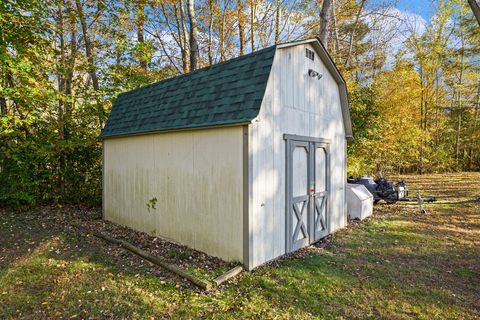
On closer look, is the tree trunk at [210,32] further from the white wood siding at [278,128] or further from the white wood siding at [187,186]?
the white wood siding at [278,128]

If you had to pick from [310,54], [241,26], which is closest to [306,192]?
[310,54]

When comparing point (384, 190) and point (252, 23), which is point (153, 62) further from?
point (384, 190)

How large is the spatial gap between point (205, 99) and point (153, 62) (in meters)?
10.3

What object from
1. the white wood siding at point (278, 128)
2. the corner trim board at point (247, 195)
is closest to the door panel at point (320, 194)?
the white wood siding at point (278, 128)

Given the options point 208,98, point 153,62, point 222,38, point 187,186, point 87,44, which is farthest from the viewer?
point 222,38

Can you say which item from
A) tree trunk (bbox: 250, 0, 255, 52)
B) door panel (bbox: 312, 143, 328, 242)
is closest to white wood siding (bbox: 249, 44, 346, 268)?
door panel (bbox: 312, 143, 328, 242)

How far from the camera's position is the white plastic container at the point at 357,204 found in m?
8.30

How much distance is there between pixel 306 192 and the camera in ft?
19.3

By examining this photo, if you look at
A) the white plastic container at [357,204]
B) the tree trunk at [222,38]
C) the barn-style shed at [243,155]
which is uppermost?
the tree trunk at [222,38]

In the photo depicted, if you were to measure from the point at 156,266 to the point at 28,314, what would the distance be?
1.75 m

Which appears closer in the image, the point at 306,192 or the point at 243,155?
the point at 243,155

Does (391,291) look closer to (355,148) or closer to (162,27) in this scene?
(355,148)

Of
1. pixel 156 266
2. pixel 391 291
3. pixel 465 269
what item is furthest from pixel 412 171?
pixel 156 266

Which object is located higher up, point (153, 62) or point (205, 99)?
point (153, 62)
